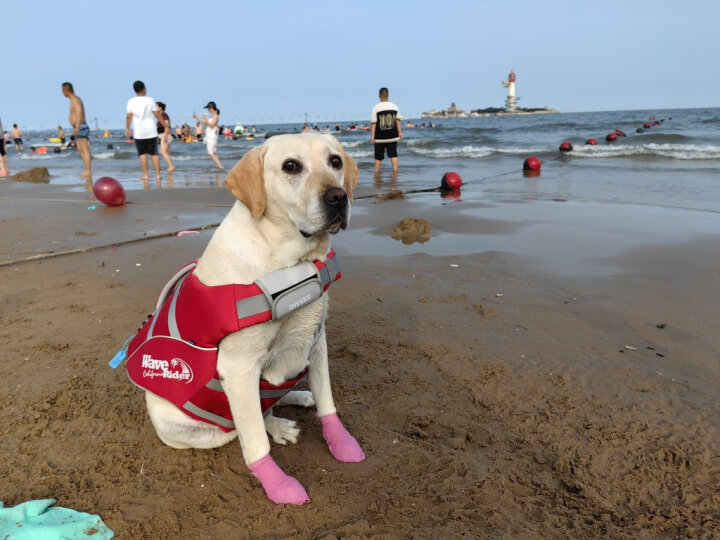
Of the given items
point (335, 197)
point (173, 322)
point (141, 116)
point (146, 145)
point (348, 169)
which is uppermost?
point (141, 116)

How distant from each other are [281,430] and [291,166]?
4.77 feet

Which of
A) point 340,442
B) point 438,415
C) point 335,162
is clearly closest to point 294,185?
point 335,162

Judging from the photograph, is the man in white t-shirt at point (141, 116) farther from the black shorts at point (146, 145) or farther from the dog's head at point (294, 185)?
the dog's head at point (294, 185)

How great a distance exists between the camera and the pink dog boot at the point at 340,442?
8.56ft

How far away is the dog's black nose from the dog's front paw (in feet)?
4.21

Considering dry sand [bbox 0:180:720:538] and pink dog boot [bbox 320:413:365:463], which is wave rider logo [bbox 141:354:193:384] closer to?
dry sand [bbox 0:180:720:538]

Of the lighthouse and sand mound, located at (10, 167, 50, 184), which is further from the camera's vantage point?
the lighthouse

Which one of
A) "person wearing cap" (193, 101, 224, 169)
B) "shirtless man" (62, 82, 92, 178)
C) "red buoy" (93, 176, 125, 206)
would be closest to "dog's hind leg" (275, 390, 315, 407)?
"red buoy" (93, 176, 125, 206)

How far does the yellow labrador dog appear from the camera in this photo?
92.1 inches

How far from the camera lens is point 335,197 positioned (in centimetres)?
248

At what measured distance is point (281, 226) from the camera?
247cm

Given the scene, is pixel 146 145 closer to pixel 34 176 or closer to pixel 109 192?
pixel 109 192

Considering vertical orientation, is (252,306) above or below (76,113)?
below

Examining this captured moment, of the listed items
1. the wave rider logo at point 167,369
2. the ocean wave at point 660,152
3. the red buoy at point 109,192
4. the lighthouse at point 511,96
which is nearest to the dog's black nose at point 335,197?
the wave rider logo at point 167,369
